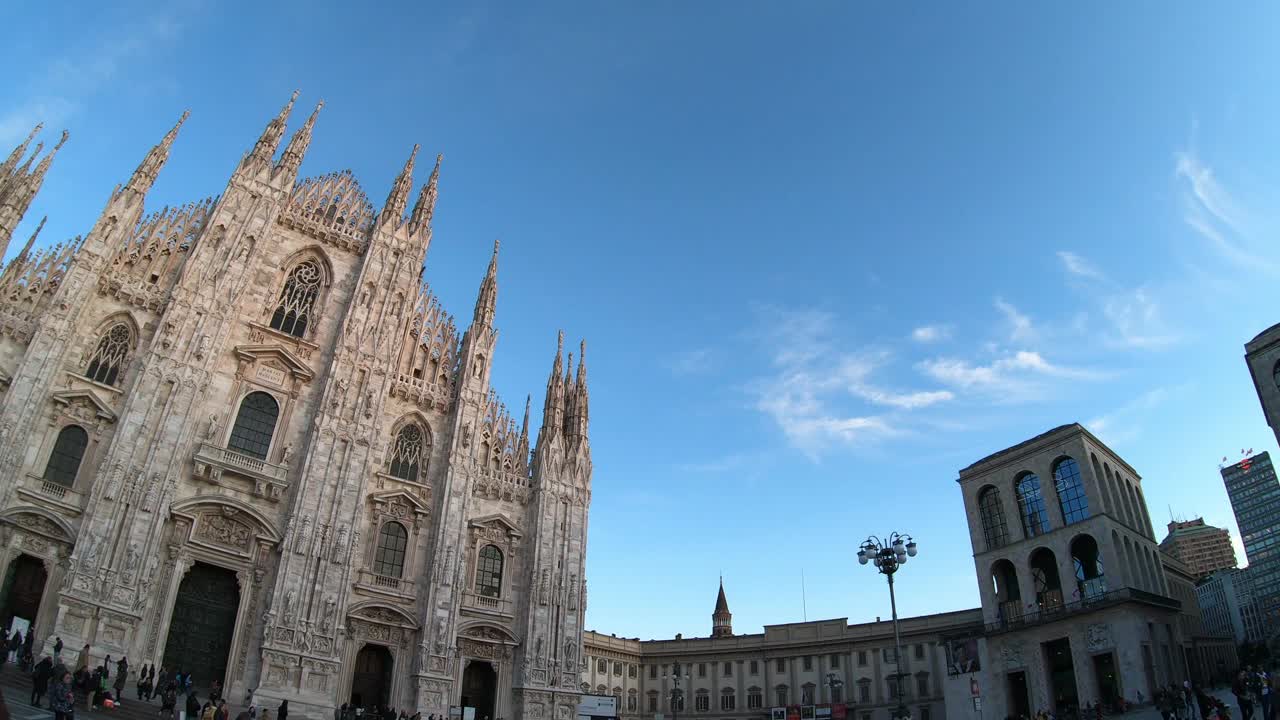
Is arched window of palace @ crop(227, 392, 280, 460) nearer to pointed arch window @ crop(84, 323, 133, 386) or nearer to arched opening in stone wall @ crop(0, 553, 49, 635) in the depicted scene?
pointed arch window @ crop(84, 323, 133, 386)

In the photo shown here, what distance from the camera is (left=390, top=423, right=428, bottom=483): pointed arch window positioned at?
36.7 metres

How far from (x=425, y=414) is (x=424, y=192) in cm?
1332

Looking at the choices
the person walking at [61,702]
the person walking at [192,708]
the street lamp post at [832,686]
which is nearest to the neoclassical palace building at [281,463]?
the person walking at [192,708]

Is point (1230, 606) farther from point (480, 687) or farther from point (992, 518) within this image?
point (480, 687)

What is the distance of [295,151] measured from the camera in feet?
129

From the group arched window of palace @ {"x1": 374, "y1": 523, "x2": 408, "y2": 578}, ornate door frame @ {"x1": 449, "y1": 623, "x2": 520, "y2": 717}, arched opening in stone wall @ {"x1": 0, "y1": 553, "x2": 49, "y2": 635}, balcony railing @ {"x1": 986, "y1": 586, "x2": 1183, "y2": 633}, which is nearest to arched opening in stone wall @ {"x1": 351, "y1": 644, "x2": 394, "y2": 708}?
ornate door frame @ {"x1": 449, "y1": 623, "x2": 520, "y2": 717}

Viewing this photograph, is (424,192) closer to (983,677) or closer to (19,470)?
(19,470)

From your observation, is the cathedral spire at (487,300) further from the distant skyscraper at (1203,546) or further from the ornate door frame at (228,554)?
the distant skyscraper at (1203,546)

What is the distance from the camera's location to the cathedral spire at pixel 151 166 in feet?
113

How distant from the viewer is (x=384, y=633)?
3288cm

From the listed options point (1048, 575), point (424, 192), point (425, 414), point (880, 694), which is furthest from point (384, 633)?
point (880, 694)

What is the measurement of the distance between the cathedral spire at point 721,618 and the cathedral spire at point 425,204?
6744 cm

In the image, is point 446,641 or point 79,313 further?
point 446,641

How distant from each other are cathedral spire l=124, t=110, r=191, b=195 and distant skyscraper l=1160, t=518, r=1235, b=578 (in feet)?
644
